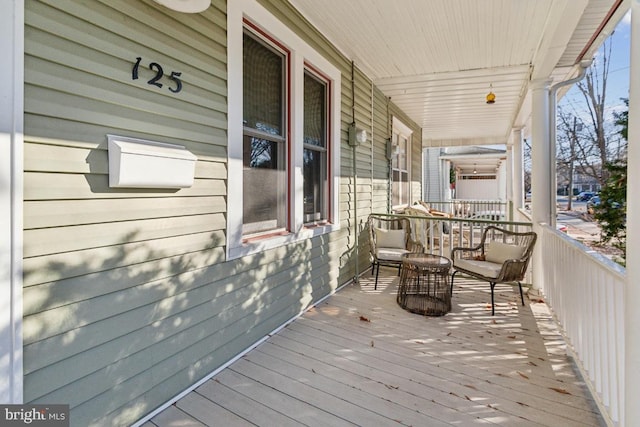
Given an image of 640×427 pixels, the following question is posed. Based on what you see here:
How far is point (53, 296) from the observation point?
1.45 meters

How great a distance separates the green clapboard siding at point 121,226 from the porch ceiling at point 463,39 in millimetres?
1676

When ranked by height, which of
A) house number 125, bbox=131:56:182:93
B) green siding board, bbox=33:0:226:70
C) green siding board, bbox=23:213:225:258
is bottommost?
green siding board, bbox=23:213:225:258

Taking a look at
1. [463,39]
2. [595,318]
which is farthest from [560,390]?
[463,39]

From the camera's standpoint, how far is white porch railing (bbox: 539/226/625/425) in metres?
1.57

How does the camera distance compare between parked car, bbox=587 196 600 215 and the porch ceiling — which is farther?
parked car, bbox=587 196 600 215

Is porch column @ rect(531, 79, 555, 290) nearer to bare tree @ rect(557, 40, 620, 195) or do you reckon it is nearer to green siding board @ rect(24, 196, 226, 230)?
bare tree @ rect(557, 40, 620, 195)

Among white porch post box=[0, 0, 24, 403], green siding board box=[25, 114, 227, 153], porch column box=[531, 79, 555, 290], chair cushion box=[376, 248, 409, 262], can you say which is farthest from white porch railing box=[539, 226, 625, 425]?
white porch post box=[0, 0, 24, 403]

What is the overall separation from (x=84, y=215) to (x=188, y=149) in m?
0.71

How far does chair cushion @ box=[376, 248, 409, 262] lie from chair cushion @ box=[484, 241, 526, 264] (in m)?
1.04

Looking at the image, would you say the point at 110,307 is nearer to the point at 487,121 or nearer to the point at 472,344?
the point at 472,344

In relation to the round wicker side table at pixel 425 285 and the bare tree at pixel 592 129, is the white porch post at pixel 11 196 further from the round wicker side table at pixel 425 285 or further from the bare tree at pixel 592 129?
the bare tree at pixel 592 129

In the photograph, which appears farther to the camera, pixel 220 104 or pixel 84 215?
pixel 220 104

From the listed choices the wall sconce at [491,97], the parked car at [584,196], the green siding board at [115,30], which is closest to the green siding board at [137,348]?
the green siding board at [115,30]

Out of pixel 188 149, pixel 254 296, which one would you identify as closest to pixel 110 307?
pixel 188 149
